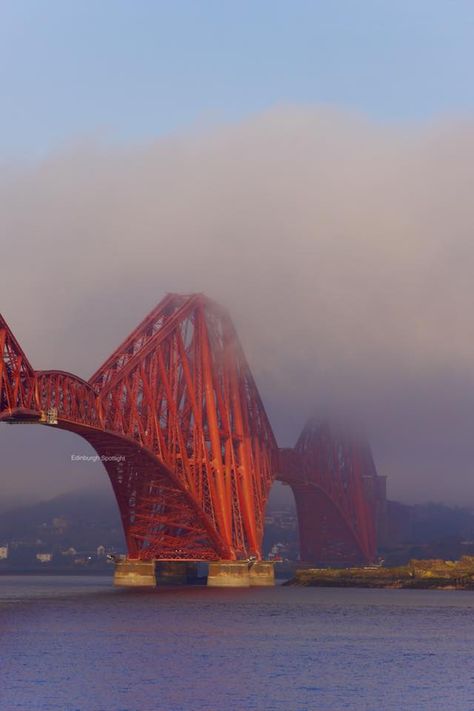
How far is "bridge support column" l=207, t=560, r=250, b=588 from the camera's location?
516 ft

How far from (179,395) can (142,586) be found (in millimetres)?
26384

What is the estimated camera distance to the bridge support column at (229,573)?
157125 mm

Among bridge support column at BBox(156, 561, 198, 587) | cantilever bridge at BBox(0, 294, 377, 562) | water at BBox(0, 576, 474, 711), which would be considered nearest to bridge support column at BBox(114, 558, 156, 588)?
cantilever bridge at BBox(0, 294, 377, 562)

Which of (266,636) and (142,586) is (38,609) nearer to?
(266,636)

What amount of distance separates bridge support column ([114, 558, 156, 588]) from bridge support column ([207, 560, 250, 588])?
7456 mm

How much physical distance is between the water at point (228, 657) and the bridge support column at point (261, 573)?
112 ft

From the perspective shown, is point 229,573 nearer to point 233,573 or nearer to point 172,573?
point 233,573

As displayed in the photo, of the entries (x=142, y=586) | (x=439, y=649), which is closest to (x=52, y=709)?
(x=439, y=649)

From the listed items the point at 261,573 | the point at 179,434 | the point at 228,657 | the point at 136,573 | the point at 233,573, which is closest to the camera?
the point at 228,657

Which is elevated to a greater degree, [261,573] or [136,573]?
[261,573]

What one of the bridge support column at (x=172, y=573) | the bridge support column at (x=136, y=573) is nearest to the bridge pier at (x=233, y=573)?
the bridge support column at (x=136, y=573)

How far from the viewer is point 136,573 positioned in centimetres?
16150

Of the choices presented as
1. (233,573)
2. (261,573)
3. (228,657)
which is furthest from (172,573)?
(228,657)

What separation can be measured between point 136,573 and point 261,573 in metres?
16.8
